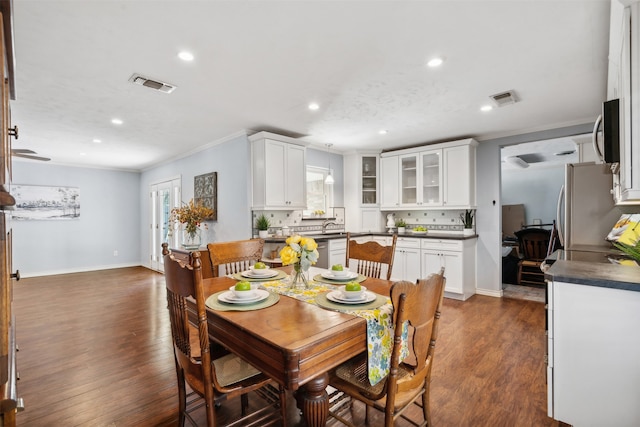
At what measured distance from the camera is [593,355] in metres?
1.54

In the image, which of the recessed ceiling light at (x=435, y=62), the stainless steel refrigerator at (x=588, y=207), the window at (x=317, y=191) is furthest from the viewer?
the window at (x=317, y=191)

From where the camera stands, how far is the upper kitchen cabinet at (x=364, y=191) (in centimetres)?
561

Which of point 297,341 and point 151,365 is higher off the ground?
point 297,341

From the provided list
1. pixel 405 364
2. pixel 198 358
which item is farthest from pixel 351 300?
pixel 198 358

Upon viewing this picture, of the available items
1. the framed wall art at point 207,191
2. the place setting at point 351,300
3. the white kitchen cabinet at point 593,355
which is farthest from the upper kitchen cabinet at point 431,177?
the place setting at point 351,300

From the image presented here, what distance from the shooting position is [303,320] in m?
1.34

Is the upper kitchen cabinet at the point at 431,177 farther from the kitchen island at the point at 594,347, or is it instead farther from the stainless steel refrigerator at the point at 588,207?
the kitchen island at the point at 594,347

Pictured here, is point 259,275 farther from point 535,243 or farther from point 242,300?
point 535,243

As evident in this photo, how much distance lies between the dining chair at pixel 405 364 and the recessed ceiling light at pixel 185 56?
222cm

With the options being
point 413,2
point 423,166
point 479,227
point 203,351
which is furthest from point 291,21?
point 479,227

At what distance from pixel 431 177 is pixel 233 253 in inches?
144

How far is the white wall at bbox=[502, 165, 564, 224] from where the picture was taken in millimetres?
7617

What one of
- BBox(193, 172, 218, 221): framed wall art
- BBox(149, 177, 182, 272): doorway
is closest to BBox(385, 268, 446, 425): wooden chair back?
BBox(193, 172, 218, 221): framed wall art

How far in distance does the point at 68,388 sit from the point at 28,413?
278 millimetres
